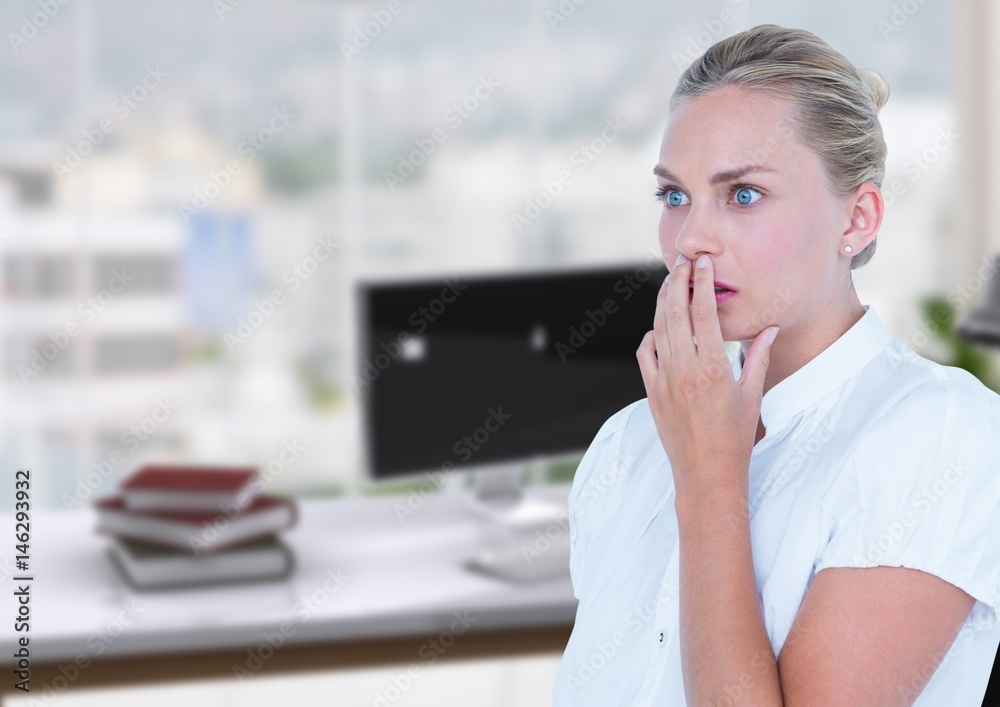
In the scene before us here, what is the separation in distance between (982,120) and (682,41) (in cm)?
152

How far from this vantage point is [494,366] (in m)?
2.49

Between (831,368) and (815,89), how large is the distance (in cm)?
28

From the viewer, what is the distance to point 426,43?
5.18 metres

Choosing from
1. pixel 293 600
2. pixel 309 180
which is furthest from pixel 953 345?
pixel 293 600

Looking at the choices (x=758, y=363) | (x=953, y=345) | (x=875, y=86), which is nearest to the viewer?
(x=758, y=363)

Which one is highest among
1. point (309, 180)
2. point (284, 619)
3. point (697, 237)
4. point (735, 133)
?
point (309, 180)

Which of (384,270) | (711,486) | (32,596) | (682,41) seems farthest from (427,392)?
(682,41)

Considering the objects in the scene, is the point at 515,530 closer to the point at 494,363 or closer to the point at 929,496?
the point at 494,363

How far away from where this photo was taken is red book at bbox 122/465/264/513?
2293 mm

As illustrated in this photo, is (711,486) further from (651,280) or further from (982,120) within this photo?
(982,120)

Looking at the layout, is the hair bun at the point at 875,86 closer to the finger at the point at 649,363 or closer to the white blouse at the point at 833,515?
the white blouse at the point at 833,515

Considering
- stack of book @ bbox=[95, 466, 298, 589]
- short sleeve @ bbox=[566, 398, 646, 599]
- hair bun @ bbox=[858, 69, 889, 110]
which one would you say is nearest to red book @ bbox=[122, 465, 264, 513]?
stack of book @ bbox=[95, 466, 298, 589]

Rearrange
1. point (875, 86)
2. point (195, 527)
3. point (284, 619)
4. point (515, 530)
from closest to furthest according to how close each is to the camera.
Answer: point (875, 86) < point (284, 619) < point (195, 527) < point (515, 530)

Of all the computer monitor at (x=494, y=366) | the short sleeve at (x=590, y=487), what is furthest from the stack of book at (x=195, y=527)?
the short sleeve at (x=590, y=487)
